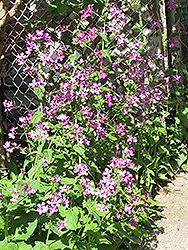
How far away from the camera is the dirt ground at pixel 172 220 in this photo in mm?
2090

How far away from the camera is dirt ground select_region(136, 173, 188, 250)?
2.09 meters

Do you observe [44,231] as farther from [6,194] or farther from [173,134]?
[173,134]

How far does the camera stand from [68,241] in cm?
146

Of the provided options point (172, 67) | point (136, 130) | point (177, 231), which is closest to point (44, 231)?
point (177, 231)

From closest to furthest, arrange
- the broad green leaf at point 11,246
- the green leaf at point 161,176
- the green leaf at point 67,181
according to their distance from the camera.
Result: the broad green leaf at point 11,246 → the green leaf at point 67,181 → the green leaf at point 161,176

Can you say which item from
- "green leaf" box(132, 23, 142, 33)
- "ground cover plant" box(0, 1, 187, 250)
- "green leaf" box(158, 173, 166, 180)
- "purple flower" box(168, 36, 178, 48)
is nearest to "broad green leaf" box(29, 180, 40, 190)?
"ground cover plant" box(0, 1, 187, 250)

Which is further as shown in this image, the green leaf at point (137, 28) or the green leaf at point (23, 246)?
the green leaf at point (137, 28)

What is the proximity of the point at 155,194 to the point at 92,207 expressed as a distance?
4.26ft

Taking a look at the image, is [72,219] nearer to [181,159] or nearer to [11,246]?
[11,246]

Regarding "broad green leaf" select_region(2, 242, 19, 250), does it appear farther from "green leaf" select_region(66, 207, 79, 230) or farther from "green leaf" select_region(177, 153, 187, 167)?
"green leaf" select_region(177, 153, 187, 167)

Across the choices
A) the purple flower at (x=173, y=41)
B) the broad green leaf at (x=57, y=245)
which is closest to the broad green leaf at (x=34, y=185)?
the broad green leaf at (x=57, y=245)

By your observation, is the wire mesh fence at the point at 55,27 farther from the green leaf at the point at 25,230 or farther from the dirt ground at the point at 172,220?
the dirt ground at the point at 172,220

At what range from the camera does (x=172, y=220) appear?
2312mm

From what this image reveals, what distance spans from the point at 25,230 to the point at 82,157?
1.59 feet
